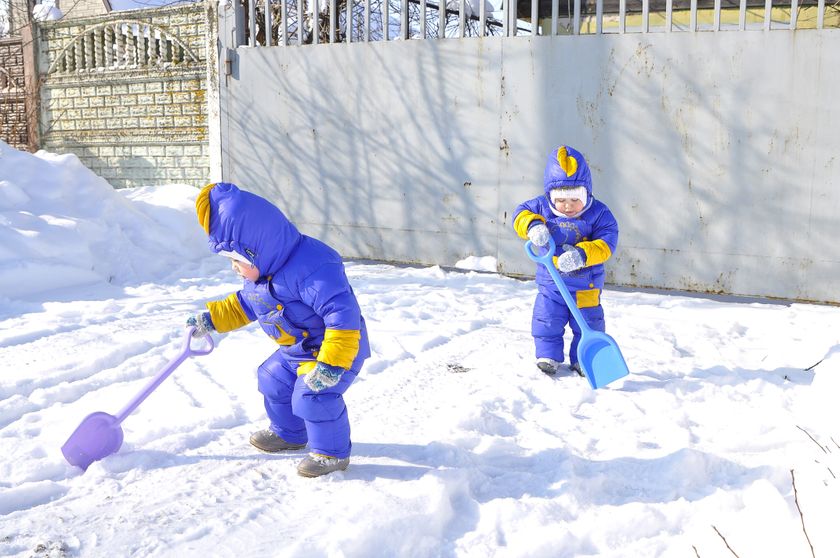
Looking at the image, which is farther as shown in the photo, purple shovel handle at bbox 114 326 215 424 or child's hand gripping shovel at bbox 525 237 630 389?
child's hand gripping shovel at bbox 525 237 630 389

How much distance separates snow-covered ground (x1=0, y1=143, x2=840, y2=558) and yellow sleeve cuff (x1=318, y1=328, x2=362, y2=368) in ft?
1.58

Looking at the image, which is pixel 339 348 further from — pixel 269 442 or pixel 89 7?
pixel 89 7

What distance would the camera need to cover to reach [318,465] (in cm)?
292

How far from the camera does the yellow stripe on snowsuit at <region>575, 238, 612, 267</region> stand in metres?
4.14

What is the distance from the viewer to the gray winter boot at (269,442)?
3.22 m

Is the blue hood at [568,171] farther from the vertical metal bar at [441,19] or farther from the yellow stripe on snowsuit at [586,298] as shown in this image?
the vertical metal bar at [441,19]

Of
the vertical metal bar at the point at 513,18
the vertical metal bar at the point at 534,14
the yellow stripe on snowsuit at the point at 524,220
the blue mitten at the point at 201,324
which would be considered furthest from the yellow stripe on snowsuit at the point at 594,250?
the vertical metal bar at the point at 513,18

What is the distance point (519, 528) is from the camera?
2529 millimetres

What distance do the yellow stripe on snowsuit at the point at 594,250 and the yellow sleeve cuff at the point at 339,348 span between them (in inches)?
69.9

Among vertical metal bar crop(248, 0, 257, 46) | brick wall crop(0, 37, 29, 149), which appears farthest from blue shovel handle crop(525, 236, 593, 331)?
brick wall crop(0, 37, 29, 149)

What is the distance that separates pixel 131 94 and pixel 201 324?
23.4ft

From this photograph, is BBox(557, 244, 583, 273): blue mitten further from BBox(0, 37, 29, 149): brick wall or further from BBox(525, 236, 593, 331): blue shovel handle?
BBox(0, 37, 29, 149): brick wall

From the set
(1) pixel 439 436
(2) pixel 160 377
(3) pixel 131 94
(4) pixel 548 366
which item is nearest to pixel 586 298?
(4) pixel 548 366

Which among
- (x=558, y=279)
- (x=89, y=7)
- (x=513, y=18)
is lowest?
(x=558, y=279)
